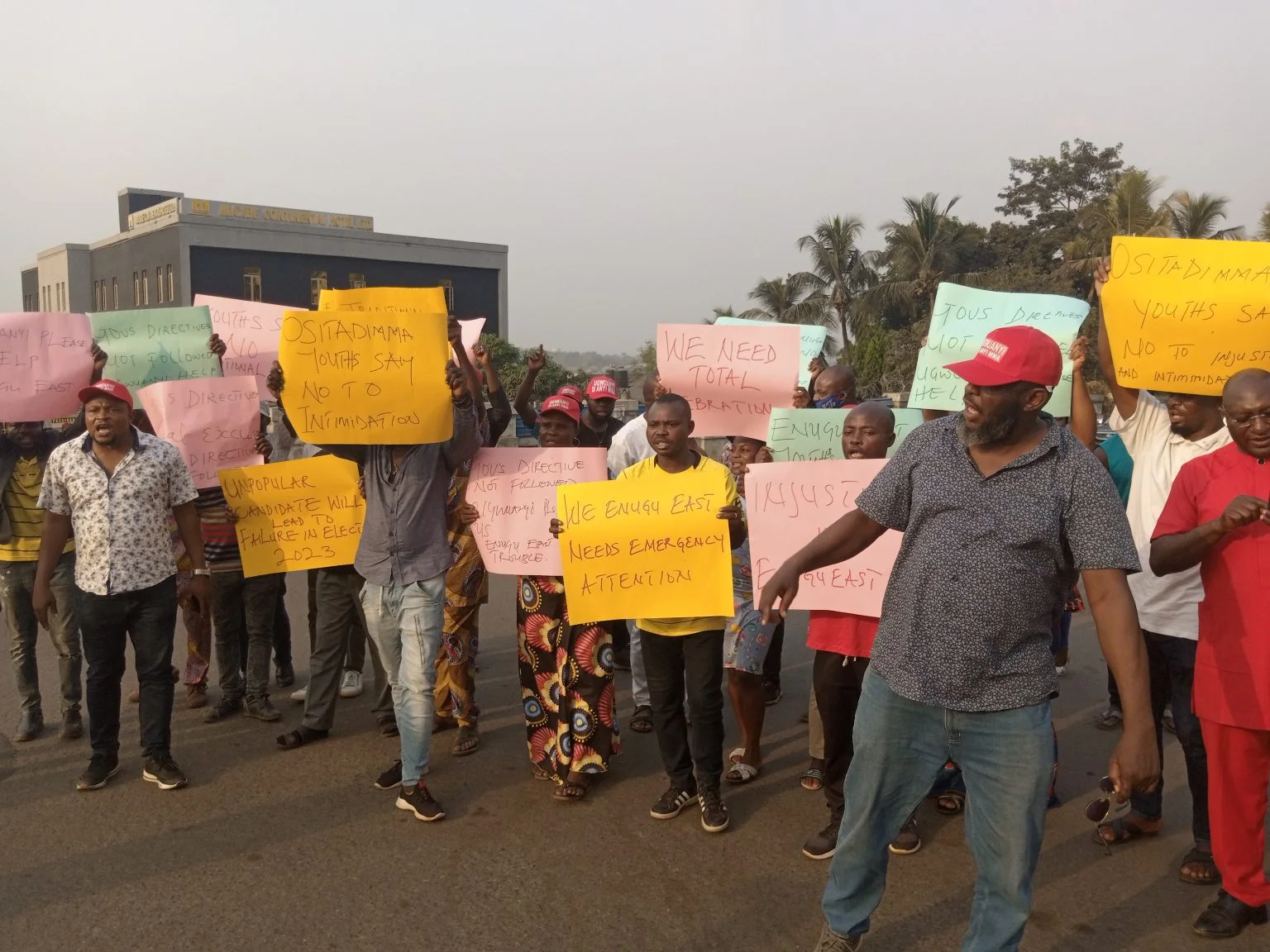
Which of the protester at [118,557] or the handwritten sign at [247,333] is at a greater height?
the handwritten sign at [247,333]

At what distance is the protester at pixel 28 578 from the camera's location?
558 centimetres

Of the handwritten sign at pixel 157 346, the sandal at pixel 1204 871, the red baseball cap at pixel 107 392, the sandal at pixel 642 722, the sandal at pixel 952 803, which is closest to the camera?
the sandal at pixel 1204 871

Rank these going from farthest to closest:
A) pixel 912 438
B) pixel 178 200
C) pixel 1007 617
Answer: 1. pixel 178 200
2. pixel 912 438
3. pixel 1007 617

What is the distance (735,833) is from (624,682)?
2488mm

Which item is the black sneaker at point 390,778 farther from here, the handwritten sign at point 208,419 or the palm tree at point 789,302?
the palm tree at point 789,302

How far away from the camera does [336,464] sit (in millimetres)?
5328

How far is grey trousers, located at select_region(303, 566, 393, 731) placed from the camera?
5.46 m

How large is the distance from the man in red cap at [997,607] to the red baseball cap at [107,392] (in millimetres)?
3449

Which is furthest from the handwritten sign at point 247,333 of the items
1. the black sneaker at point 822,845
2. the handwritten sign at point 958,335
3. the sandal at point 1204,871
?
the sandal at point 1204,871

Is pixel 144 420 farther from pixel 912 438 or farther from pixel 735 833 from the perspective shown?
pixel 912 438

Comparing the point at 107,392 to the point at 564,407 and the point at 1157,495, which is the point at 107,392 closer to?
the point at 564,407

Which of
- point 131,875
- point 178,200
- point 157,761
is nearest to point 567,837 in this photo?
point 131,875

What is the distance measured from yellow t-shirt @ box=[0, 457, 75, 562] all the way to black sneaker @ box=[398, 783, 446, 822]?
252 centimetres

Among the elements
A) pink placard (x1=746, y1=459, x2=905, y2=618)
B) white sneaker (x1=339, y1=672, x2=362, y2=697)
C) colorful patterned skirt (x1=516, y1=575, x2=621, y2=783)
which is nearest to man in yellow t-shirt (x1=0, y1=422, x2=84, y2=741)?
white sneaker (x1=339, y1=672, x2=362, y2=697)
